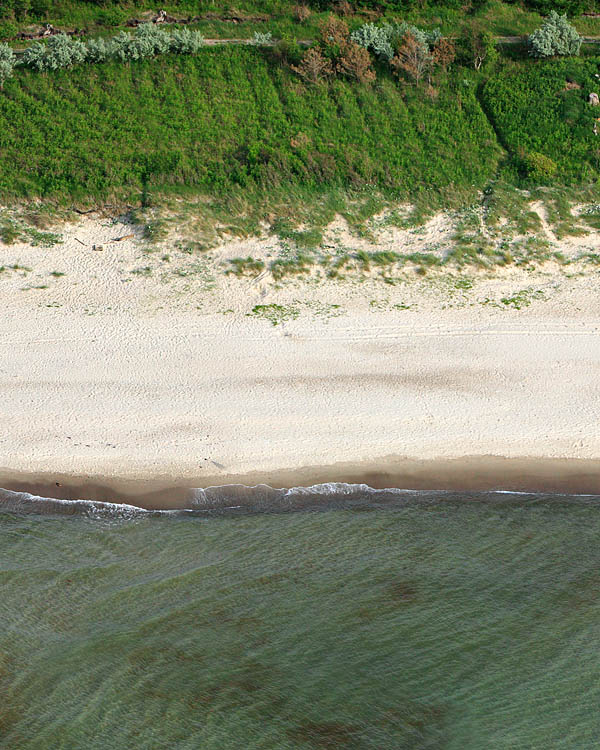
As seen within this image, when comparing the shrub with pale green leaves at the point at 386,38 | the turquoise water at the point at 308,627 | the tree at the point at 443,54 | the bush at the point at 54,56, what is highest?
the shrub with pale green leaves at the point at 386,38

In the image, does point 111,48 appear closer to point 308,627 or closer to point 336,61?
point 336,61

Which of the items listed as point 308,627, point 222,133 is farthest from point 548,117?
point 308,627

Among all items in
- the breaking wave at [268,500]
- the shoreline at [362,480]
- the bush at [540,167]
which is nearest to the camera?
the breaking wave at [268,500]

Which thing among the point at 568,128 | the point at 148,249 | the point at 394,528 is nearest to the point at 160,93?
the point at 148,249

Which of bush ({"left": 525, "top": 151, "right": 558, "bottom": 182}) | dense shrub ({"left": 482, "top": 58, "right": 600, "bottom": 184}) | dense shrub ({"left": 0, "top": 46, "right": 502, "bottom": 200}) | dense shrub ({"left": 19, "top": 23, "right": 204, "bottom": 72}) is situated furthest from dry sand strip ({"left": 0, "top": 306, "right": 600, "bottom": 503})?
dense shrub ({"left": 19, "top": 23, "right": 204, "bottom": 72})

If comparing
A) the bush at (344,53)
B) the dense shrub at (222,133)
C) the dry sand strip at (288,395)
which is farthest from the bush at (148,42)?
the dry sand strip at (288,395)

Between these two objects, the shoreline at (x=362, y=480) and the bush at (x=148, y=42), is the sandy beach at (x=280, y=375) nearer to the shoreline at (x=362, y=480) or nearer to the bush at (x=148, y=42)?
the shoreline at (x=362, y=480)
